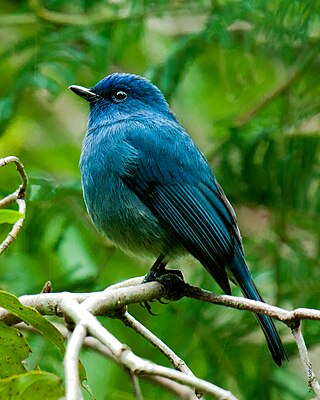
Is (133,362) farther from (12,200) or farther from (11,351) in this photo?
(12,200)

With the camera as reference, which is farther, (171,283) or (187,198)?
(187,198)

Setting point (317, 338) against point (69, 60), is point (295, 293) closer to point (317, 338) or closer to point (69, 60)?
point (317, 338)

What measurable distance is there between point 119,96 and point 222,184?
1077 mm

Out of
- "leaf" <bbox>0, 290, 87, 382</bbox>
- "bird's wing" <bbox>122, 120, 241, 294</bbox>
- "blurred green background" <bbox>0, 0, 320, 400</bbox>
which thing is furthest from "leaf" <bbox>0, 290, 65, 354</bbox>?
"blurred green background" <bbox>0, 0, 320, 400</bbox>

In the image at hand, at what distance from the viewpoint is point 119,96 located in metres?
5.25

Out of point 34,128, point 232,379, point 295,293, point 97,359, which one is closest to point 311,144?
point 295,293

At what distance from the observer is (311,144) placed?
5859 millimetres

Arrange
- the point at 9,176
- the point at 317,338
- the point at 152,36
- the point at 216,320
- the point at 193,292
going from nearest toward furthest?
the point at 193,292 < the point at 317,338 < the point at 216,320 < the point at 9,176 < the point at 152,36

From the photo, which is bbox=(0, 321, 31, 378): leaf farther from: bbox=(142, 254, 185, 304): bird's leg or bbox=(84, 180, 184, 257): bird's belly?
bbox=(84, 180, 184, 257): bird's belly

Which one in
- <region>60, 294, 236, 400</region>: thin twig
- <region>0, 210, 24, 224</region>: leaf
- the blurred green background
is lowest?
the blurred green background

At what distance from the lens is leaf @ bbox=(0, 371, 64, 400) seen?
2330 millimetres

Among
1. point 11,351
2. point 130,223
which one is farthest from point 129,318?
point 130,223

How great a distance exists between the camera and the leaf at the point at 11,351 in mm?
2908

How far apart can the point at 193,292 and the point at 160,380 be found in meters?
0.97
